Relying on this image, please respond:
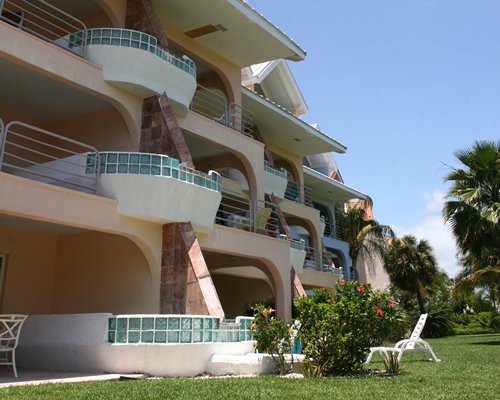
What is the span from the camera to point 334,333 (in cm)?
897

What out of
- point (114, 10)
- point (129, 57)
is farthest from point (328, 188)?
point (129, 57)

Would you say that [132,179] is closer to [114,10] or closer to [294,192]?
[114,10]

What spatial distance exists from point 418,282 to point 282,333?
27799mm

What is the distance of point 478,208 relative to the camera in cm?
2075

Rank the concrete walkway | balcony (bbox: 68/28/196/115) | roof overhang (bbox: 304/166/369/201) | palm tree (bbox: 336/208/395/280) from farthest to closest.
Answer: palm tree (bbox: 336/208/395/280)
roof overhang (bbox: 304/166/369/201)
balcony (bbox: 68/28/196/115)
the concrete walkway

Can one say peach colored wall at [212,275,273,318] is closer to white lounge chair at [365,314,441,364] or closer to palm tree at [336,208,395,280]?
white lounge chair at [365,314,441,364]

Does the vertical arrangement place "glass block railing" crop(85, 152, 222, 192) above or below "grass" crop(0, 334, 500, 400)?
above

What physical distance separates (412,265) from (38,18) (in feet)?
94.5

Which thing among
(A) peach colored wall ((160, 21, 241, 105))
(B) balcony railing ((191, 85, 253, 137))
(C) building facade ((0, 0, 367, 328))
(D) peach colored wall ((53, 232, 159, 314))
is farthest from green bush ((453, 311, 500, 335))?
(D) peach colored wall ((53, 232, 159, 314))

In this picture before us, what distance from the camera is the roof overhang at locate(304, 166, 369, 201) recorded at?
28519 millimetres

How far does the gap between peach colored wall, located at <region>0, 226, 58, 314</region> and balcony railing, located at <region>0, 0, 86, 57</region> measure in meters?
5.18

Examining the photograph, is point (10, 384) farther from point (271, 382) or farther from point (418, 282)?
point (418, 282)

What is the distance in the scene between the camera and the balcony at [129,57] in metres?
12.8

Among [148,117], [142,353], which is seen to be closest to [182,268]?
[142,353]
